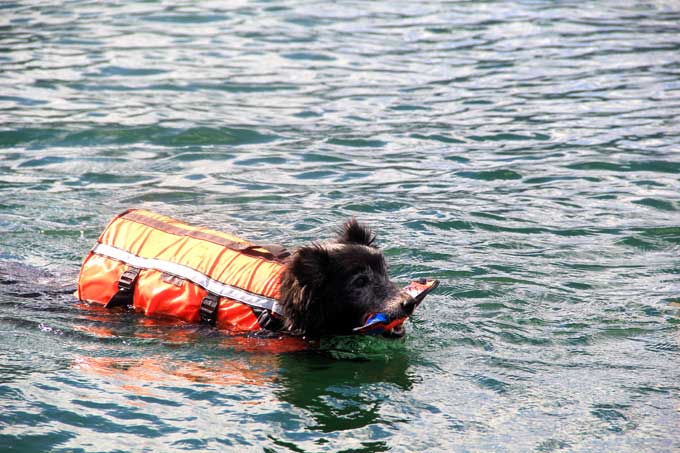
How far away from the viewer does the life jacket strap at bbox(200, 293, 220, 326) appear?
26.7ft

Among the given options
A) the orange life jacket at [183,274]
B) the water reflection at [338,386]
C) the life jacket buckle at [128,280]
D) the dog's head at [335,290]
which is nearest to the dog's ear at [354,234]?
the dog's head at [335,290]

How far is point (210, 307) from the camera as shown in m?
8.15

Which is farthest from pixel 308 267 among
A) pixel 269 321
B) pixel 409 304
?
pixel 409 304

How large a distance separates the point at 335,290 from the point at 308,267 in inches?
11.7

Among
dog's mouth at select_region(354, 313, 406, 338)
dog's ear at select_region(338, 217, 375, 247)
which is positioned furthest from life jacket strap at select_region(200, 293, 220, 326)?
dog's mouth at select_region(354, 313, 406, 338)

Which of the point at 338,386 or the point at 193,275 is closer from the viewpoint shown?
the point at 338,386

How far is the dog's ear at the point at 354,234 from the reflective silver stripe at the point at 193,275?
753 mm

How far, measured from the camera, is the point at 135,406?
672cm

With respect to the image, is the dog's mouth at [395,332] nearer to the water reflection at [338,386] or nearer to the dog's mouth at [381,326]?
the dog's mouth at [381,326]

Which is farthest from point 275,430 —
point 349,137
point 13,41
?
point 13,41

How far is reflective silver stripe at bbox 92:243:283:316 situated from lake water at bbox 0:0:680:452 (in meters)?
0.33

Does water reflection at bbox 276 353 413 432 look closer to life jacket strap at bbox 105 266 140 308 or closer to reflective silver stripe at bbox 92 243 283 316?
reflective silver stripe at bbox 92 243 283 316

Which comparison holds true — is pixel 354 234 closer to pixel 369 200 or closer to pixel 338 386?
pixel 338 386

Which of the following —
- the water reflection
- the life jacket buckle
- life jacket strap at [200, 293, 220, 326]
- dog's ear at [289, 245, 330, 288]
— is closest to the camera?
the water reflection
